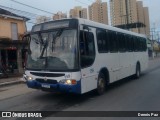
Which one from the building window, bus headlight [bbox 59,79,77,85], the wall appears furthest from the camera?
the building window

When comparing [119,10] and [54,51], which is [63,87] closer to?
[54,51]

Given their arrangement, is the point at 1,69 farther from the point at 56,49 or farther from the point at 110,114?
the point at 110,114

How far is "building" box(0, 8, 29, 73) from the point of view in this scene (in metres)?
27.3

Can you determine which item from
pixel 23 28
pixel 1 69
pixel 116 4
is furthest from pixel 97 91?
pixel 116 4

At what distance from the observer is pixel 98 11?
3244 cm

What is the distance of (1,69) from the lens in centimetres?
2380

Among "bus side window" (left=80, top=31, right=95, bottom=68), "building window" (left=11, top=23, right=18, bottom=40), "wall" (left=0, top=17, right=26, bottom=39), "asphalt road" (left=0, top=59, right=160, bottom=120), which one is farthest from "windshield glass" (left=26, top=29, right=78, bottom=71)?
"building window" (left=11, top=23, right=18, bottom=40)

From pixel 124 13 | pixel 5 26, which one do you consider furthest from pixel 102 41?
pixel 124 13

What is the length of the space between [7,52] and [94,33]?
63.6 feet

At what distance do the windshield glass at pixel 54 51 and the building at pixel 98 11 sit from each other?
2191 centimetres

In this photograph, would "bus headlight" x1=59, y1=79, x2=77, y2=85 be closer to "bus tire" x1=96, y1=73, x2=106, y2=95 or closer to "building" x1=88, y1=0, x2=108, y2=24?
"bus tire" x1=96, y1=73, x2=106, y2=95

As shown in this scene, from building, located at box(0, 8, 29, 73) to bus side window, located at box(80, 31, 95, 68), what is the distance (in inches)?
683

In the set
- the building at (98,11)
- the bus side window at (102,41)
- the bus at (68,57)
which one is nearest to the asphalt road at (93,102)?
the bus at (68,57)

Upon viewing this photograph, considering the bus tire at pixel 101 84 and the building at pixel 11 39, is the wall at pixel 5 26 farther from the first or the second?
the bus tire at pixel 101 84
